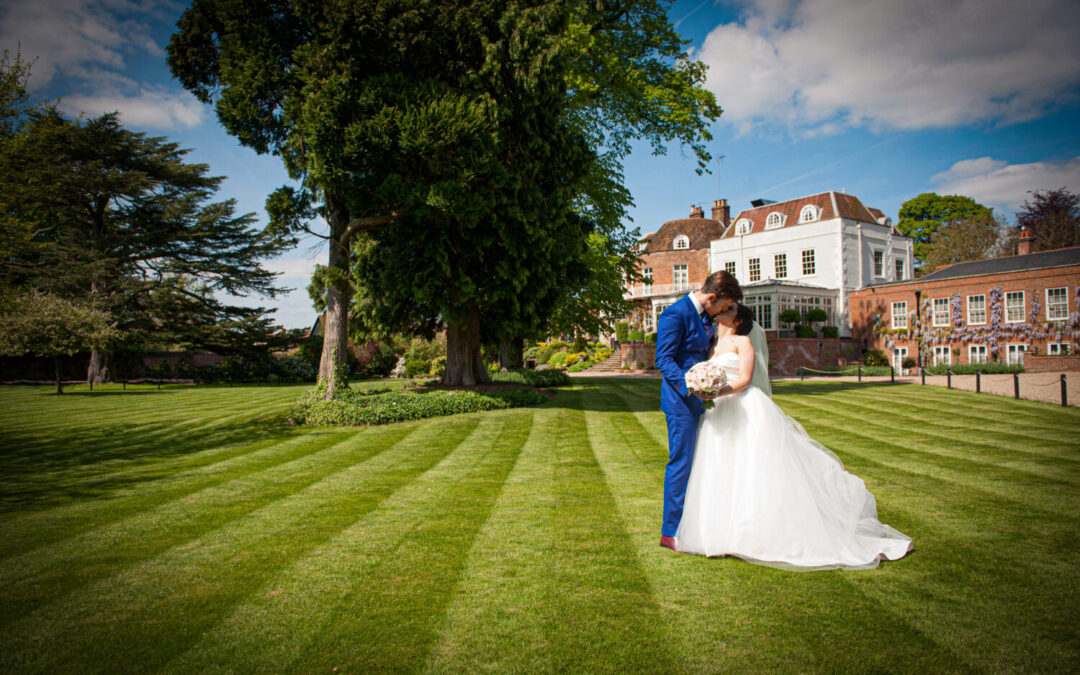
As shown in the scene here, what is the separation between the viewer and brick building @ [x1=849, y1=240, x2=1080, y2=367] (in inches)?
1011

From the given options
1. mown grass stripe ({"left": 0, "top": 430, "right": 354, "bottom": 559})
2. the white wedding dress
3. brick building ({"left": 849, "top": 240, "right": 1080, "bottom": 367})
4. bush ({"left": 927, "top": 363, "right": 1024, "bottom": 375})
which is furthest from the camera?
brick building ({"left": 849, "top": 240, "right": 1080, "bottom": 367})

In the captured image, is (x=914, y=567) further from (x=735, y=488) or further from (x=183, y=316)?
(x=183, y=316)

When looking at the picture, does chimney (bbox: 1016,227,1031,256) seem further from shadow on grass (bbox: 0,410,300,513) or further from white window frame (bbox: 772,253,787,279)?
shadow on grass (bbox: 0,410,300,513)

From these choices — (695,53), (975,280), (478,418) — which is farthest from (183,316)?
(975,280)

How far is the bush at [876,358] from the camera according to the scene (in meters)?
31.5

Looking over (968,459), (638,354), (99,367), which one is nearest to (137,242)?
(99,367)

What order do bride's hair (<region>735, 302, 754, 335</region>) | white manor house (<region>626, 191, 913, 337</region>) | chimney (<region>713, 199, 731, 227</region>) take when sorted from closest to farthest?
bride's hair (<region>735, 302, 754, 335</region>) → white manor house (<region>626, 191, 913, 337</region>) → chimney (<region>713, 199, 731, 227</region>)

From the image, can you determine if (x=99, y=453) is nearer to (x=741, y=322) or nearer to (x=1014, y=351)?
(x=741, y=322)

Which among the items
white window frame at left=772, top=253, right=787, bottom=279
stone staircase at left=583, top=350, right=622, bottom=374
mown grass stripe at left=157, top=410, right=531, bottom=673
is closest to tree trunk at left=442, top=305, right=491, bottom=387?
mown grass stripe at left=157, top=410, right=531, bottom=673

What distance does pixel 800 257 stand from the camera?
4019 centimetres

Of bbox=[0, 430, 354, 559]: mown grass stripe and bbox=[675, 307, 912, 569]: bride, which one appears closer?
bbox=[675, 307, 912, 569]: bride

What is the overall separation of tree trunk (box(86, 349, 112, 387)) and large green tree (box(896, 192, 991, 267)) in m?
64.3

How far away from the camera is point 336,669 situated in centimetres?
278

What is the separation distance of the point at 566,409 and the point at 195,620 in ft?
37.3
